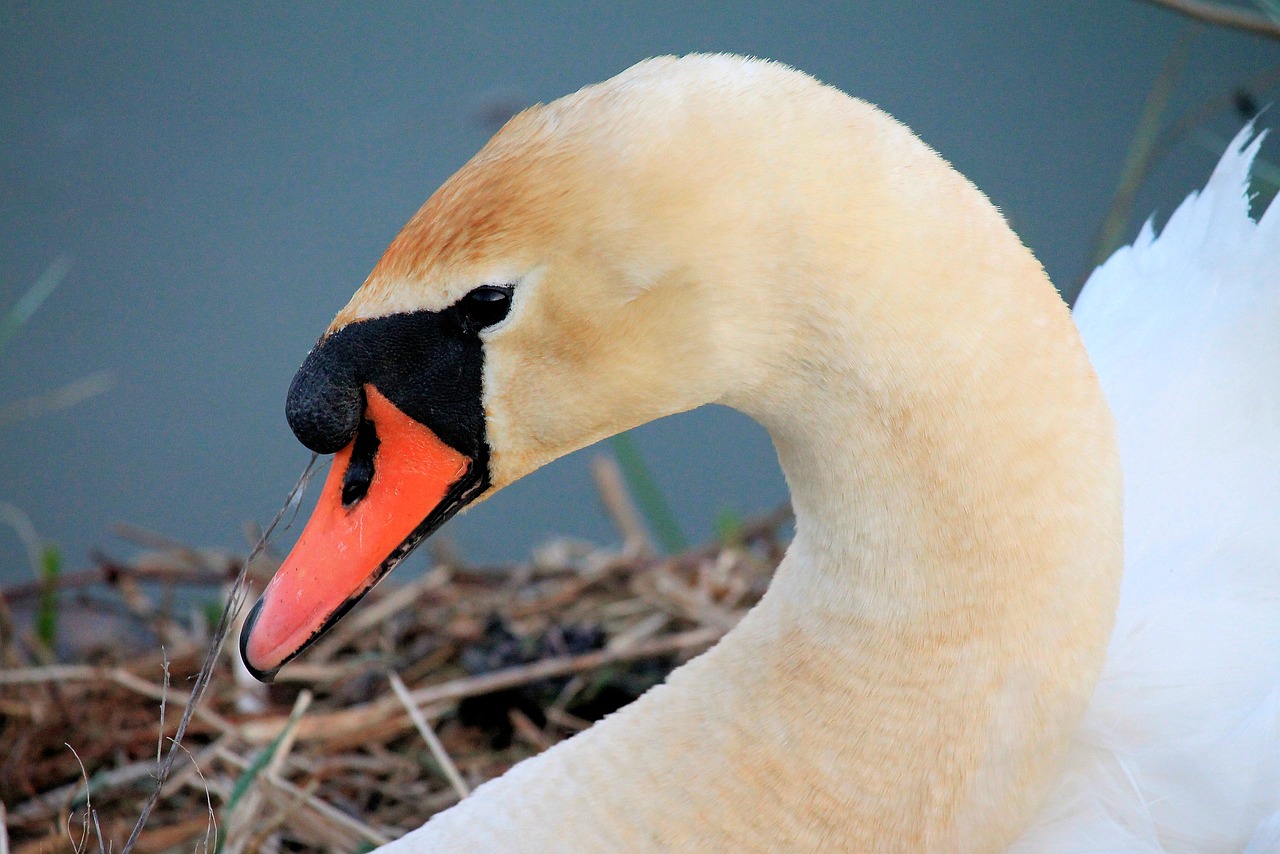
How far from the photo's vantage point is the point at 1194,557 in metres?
1.10

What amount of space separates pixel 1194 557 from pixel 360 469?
0.74 metres

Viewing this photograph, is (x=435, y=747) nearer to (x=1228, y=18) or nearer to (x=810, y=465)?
(x=810, y=465)

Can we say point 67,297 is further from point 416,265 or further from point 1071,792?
point 1071,792

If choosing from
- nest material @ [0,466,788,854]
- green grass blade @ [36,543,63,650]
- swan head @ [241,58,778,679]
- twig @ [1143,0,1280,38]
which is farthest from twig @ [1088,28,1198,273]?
green grass blade @ [36,543,63,650]

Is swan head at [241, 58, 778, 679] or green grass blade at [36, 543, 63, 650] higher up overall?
swan head at [241, 58, 778, 679]

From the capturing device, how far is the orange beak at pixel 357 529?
2.67 ft

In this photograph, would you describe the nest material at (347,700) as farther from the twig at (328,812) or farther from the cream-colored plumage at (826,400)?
the cream-colored plumage at (826,400)

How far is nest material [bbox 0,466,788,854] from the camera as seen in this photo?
142 centimetres

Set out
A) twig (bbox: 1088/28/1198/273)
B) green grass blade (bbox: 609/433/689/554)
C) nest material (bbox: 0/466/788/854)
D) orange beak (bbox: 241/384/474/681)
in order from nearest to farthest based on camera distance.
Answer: orange beak (bbox: 241/384/474/681), nest material (bbox: 0/466/788/854), twig (bbox: 1088/28/1198/273), green grass blade (bbox: 609/433/689/554)

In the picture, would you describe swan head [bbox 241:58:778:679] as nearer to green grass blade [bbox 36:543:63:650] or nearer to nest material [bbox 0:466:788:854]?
nest material [bbox 0:466:788:854]

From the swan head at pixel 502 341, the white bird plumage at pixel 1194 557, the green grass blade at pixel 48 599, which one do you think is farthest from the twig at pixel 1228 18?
the green grass blade at pixel 48 599

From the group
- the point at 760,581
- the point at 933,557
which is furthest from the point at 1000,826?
the point at 760,581

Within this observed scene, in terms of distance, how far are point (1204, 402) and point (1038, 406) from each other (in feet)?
1.79

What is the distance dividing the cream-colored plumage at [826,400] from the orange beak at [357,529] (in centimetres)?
5
